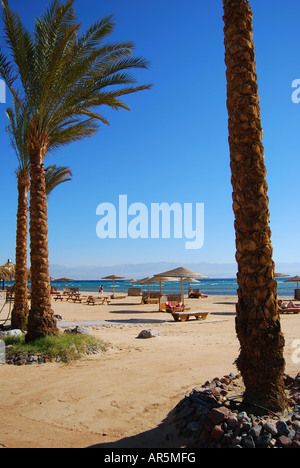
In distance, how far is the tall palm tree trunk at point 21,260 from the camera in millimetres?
10047

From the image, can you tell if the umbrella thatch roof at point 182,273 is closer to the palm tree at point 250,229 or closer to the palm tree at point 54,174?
the palm tree at point 54,174

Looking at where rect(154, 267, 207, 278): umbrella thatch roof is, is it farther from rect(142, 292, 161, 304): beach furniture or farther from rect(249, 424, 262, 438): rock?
rect(249, 424, 262, 438): rock

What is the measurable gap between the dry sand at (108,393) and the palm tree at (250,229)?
49.0 inches

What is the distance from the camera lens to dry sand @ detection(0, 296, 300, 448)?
12.3 feet

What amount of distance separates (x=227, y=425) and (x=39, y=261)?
19.5 ft

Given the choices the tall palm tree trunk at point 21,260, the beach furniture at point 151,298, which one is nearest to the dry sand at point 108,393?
the tall palm tree trunk at point 21,260

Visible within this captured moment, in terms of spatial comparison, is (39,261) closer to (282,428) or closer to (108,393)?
(108,393)

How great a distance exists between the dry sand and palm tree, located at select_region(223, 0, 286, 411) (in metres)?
1.24

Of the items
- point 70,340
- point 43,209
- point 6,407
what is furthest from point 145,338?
point 6,407

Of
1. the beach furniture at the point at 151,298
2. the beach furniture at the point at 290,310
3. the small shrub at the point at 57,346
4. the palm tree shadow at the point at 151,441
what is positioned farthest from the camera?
the beach furniture at the point at 151,298

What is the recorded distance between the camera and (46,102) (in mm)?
8367

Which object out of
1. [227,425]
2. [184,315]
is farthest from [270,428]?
[184,315]

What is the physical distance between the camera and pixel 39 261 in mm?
8141

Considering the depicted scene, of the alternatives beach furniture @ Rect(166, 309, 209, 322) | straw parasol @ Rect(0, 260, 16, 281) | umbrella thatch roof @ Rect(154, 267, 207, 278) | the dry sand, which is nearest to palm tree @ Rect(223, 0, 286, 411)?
the dry sand
